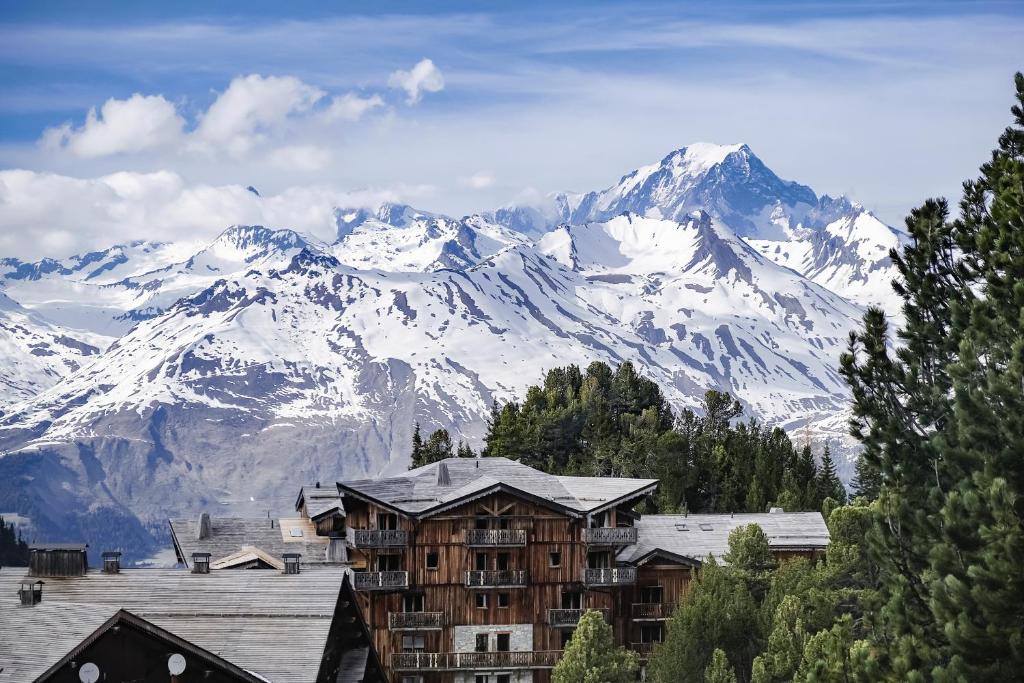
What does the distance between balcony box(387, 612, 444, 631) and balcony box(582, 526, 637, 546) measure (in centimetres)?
1072

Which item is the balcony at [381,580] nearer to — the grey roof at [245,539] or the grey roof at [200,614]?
the grey roof at [245,539]

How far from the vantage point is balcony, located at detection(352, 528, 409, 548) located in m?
101

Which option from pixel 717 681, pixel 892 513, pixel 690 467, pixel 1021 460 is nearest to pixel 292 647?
pixel 892 513

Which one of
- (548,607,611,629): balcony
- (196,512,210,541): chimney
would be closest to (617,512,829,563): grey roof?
(548,607,611,629): balcony

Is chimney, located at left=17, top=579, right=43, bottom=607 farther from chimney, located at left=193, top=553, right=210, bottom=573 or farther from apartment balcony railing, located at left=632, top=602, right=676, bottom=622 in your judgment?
apartment balcony railing, located at left=632, top=602, right=676, bottom=622

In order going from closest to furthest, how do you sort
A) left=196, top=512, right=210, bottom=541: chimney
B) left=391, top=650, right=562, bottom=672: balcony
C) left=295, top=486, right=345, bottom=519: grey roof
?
1. left=196, top=512, right=210, bottom=541: chimney
2. left=391, top=650, right=562, bottom=672: balcony
3. left=295, top=486, right=345, bottom=519: grey roof

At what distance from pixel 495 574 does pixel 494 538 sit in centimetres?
228

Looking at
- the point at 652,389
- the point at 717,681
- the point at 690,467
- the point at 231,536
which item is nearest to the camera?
the point at 717,681

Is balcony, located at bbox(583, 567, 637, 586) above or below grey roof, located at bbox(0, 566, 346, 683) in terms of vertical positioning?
above

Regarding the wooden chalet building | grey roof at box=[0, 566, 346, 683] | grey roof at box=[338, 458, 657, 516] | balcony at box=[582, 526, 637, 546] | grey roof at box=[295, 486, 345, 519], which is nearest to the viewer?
grey roof at box=[0, 566, 346, 683]

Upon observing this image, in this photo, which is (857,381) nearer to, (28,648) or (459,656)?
(28,648)

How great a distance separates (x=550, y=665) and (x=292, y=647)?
57.8m

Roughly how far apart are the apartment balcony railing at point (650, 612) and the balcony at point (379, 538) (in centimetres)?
1565

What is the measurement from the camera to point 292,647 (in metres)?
47.0
